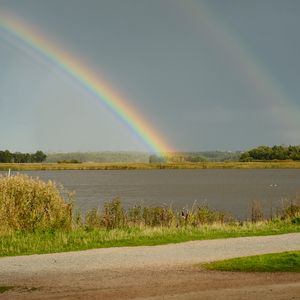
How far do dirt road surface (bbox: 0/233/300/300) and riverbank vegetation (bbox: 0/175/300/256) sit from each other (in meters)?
1.77

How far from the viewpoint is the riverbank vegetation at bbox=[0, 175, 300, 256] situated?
60.2 feet

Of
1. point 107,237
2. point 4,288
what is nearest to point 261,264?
point 4,288

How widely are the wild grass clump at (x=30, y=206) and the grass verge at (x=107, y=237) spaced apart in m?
1.09

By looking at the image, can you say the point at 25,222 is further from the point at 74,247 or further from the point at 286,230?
the point at 286,230

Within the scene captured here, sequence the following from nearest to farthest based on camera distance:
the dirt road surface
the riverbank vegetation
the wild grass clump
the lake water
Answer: the dirt road surface
the riverbank vegetation
the wild grass clump
the lake water

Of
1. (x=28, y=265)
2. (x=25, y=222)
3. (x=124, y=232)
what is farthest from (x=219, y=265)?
(x=25, y=222)

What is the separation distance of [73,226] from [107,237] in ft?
14.1

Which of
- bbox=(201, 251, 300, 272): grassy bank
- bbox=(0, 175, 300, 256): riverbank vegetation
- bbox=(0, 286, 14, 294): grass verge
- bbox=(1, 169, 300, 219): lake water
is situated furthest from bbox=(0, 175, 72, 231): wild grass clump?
bbox=(1, 169, 300, 219): lake water

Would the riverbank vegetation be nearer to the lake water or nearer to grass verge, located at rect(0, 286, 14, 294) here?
grass verge, located at rect(0, 286, 14, 294)

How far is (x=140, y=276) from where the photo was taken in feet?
41.7

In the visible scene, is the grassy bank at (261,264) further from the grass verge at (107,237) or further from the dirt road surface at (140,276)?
the grass verge at (107,237)

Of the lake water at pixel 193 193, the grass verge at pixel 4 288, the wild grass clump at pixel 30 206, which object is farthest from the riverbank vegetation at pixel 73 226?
the lake water at pixel 193 193

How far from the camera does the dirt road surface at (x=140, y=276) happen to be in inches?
432

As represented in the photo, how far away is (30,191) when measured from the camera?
907 inches
